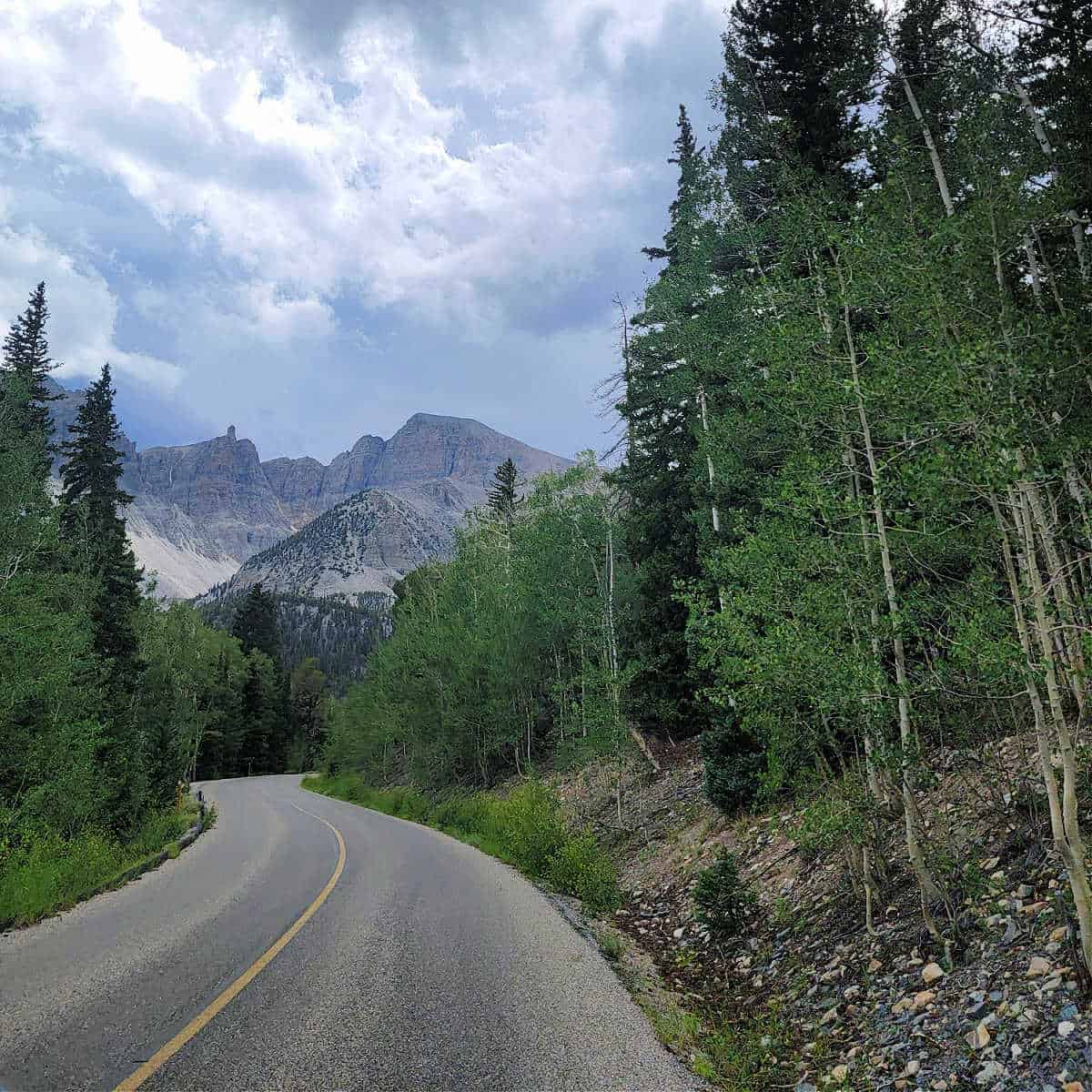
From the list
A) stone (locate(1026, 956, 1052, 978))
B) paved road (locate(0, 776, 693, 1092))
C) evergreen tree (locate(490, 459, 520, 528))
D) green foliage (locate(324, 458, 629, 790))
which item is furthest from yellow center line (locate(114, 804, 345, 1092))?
evergreen tree (locate(490, 459, 520, 528))

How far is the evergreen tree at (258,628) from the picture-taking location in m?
78.6

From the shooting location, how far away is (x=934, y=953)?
21.4ft

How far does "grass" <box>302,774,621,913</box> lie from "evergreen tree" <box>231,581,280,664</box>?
56.7 metres

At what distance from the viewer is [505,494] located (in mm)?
43719

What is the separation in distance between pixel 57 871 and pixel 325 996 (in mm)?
7624

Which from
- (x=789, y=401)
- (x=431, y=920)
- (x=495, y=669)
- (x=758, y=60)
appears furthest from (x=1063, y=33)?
(x=495, y=669)

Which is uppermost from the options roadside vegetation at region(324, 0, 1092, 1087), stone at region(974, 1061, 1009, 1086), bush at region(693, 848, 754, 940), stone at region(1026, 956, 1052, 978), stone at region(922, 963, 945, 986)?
roadside vegetation at region(324, 0, 1092, 1087)

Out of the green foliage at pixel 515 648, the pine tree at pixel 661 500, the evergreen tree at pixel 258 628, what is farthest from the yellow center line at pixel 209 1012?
the evergreen tree at pixel 258 628

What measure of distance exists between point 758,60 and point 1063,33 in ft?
19.4

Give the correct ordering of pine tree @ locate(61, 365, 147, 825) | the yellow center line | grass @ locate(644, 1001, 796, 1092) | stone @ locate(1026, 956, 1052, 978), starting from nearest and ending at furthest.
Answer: the yellow center line < stone @ locate(1026, 956, 1052, 978) < grass @ locate(644, 1001, 796, 1092) < pine tree @ locate(61, 365, 147, 825)

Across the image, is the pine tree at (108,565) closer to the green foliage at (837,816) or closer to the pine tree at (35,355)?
the pine tree at (35,355)

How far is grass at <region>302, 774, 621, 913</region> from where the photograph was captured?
42.3ft

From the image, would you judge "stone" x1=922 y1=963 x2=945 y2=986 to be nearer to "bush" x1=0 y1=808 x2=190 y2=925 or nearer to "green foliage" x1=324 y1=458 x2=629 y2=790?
"bush" x1=0 y1=808 x2=190 y2=925

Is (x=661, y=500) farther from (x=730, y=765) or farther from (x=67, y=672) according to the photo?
(x=67, y=672)
